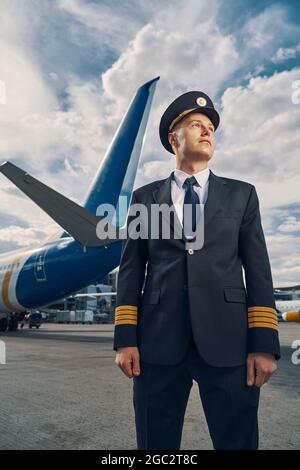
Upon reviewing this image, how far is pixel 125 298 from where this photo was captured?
2.42 metres

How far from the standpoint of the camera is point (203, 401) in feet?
7.36

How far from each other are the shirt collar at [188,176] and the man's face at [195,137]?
0.11 metres

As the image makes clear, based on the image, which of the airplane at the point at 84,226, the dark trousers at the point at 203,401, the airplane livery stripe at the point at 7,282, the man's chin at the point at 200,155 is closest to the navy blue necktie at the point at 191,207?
the man's chin at the point at 200,155

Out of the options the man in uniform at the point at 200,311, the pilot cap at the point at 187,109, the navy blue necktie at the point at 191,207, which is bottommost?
the man in uniform at the point at 200,311

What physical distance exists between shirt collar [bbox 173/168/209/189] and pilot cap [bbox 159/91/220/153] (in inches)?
13.7

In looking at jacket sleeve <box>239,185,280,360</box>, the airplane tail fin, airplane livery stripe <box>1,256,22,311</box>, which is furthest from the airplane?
jacket sleeve <box>239,185,280,360</box>

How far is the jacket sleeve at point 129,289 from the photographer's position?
234 cm

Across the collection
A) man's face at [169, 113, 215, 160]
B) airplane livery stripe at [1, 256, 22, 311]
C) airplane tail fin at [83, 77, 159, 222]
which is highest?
airplane tail fin at [83, 77, 159, 222]

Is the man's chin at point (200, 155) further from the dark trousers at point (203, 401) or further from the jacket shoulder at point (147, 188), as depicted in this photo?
the dark trousers at point (203, 401)

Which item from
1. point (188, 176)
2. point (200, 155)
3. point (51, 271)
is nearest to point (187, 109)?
point (200, 155)

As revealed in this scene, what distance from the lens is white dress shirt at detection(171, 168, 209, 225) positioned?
2.55 m

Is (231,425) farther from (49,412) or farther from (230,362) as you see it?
(49,412)

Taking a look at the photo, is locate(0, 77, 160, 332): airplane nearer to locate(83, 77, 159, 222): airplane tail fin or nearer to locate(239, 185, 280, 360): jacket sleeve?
locate(83, 77, 159, 222): airplane tail fin
